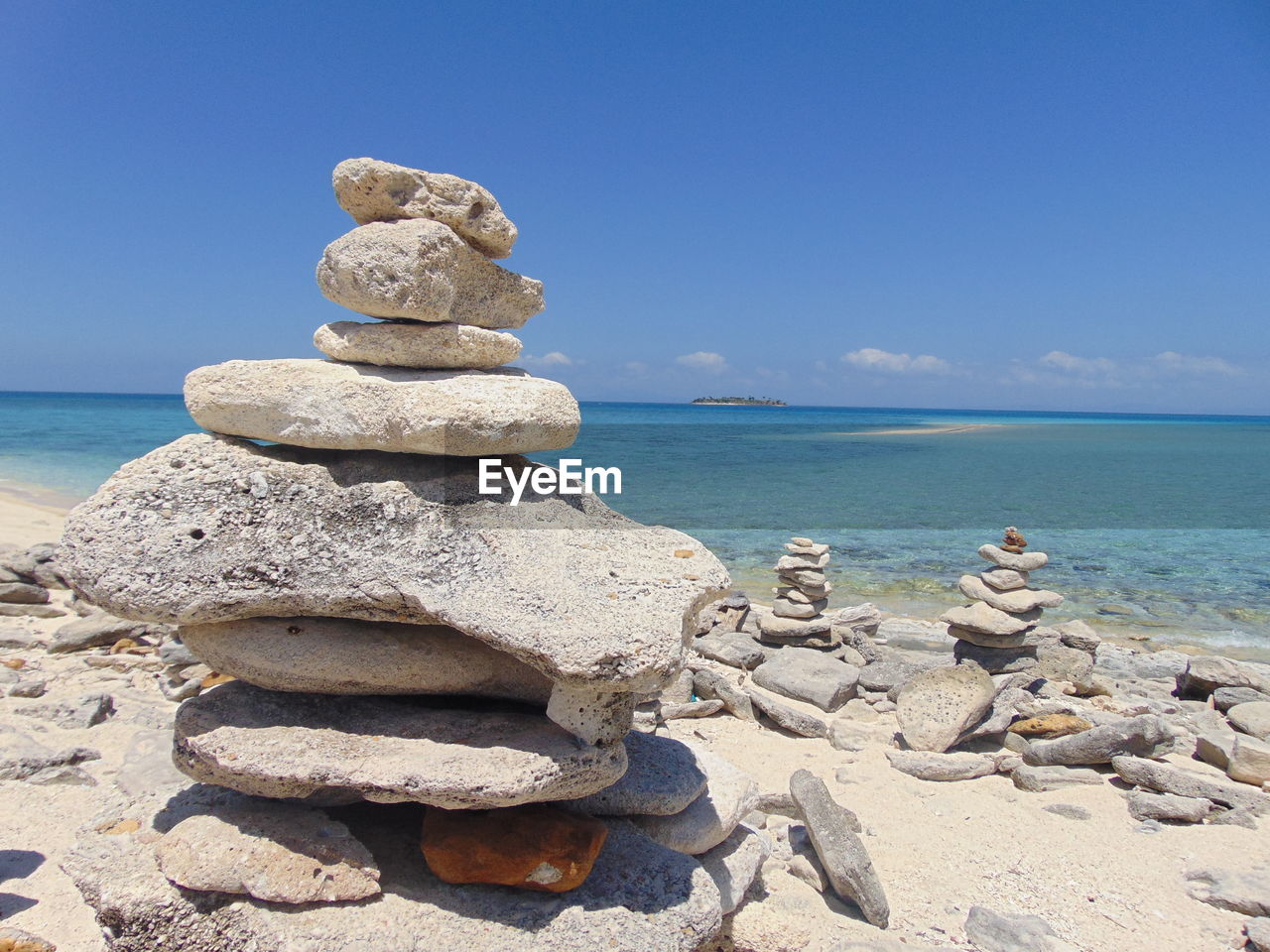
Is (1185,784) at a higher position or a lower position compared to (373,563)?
lower

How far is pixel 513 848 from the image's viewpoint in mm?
3650

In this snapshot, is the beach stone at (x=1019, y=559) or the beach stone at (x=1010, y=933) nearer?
the beach stone at (x=1010, y=933)

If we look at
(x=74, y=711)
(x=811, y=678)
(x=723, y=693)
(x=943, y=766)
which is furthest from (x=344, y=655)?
(x=811, y=678)

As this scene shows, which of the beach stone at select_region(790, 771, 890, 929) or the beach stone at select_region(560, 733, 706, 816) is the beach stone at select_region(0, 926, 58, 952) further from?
the beach stone at select_region(790, 771, 890, 929)

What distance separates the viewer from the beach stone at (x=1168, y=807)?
550 cm

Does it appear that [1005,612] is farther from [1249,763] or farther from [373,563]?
[373,563]

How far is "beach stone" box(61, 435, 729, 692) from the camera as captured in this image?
11.0 feet

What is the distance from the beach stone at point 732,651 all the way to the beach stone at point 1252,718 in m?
4.64

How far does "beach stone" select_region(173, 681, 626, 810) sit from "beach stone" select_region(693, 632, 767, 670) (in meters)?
5.32

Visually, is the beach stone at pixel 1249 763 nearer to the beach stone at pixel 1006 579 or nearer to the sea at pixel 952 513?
the beach stone at pixel 1006 579

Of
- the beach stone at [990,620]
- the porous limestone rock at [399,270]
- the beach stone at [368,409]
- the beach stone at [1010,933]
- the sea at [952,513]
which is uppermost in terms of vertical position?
the porous limestone rock at [399,270]

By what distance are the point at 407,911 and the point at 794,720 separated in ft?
14.5

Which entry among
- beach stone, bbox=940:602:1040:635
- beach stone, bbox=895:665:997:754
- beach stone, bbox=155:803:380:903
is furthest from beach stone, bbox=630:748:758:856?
beach stone, bbox=940:602:1040:635

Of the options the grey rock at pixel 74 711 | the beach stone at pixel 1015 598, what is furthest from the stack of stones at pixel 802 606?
the grey rock at pixel 74 711
